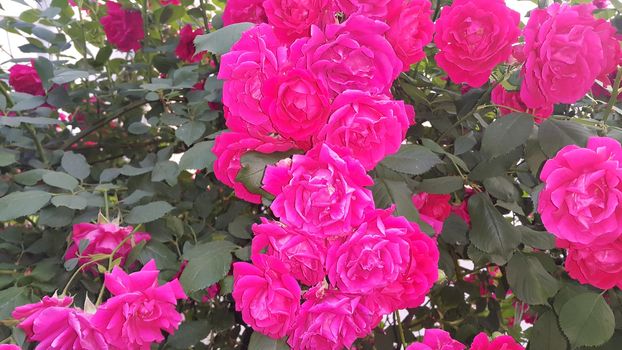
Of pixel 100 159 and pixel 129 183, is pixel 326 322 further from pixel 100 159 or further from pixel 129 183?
pixel 100 159

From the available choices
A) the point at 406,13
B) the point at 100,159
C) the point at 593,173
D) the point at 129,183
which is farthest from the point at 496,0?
the point at 100,159

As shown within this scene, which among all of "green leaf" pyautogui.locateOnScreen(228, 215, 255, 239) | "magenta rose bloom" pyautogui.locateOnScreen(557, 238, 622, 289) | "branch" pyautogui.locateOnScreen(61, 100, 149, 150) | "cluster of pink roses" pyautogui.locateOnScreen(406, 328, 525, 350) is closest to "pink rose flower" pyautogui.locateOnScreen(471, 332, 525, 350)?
"cluster of pink roses" pyautogui.locateOnScreen(406, 328, 525, 350)

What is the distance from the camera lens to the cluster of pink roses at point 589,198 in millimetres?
500

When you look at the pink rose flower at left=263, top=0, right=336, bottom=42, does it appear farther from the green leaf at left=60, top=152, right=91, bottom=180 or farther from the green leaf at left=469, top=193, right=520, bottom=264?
the green leaf at left=60, top=152, right=91, bottom=180

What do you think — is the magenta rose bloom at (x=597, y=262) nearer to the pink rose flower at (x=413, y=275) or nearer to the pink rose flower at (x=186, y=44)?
the pink rose flower at (x=413, y=275)

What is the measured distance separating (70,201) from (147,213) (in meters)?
0.10

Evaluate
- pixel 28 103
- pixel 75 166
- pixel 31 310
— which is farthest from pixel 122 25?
pixel 31 310

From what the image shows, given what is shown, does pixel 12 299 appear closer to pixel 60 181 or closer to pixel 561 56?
pixel 60 181

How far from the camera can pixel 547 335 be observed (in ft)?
2.41

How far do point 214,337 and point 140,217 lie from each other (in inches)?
15.1

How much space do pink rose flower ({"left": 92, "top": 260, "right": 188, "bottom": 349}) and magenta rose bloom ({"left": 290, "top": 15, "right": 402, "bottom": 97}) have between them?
29 cm

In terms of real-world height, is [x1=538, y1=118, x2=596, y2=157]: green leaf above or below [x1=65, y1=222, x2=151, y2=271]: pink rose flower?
above

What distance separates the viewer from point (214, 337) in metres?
1.03

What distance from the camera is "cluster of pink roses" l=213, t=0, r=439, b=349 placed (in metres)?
0.45
